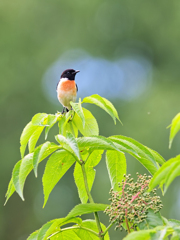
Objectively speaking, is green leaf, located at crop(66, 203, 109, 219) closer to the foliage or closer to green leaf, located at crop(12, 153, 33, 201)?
the foliage

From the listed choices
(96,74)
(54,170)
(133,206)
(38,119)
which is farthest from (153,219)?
(96,74)

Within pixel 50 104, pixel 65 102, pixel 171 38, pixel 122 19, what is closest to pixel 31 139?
pixel 65 102

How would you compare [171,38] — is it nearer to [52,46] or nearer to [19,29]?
[52,46]

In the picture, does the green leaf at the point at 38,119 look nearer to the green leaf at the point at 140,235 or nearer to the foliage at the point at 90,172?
the foliage at the point at 90,172

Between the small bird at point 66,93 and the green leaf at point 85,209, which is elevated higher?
the small bird at point 66,93

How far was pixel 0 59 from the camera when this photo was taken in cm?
1931

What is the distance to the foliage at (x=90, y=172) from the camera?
133 cm

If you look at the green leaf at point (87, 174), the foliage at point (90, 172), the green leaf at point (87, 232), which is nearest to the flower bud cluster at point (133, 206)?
the foliage at point (90, 172)

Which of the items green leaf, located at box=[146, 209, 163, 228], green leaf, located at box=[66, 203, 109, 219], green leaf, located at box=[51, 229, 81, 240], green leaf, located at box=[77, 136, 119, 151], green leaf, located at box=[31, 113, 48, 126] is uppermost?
green leaf, located at box=[31, 113, 48, 126]

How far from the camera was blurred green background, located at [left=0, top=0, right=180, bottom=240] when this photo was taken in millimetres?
15156

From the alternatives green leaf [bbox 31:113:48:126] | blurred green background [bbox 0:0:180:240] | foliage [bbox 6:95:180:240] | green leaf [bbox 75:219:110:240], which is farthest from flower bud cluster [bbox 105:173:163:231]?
blurred green background [bbox 0:0:180:240]

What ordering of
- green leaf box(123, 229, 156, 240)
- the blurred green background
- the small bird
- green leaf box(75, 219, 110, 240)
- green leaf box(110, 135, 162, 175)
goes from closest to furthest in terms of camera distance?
green leaf box(123, 229, 156, 240) < green leaf box(110, 135, 162, 175) < green leaf box(75, 219, 110, 240) < the small bird < the blurred green background

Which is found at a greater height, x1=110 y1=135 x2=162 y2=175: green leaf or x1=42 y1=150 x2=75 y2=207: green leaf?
x1=110 y1=135 x2=162 y2=175: green leaf

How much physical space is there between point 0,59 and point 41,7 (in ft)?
16.6
